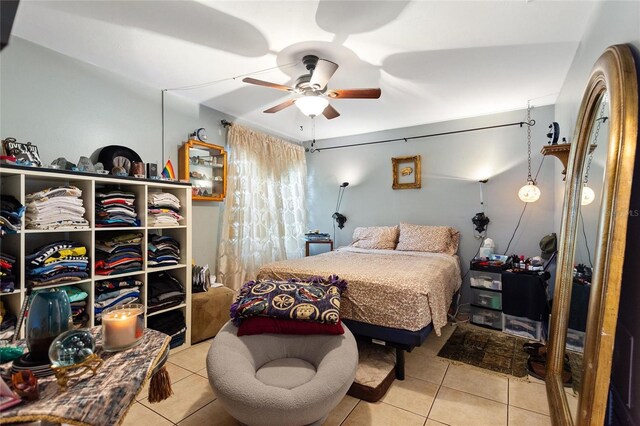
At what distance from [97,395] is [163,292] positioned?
2029mm

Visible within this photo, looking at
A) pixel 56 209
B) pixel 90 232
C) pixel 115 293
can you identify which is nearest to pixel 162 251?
pixel 115 293

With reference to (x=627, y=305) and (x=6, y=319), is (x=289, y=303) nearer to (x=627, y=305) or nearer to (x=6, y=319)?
(x=627, y=305)

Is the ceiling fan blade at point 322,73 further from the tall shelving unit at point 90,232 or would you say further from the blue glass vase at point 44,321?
the blue glass vase at point 44,321

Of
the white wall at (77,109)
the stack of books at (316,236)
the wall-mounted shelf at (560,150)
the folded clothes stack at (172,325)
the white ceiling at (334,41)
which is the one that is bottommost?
the folded clothes stack at (172,325)

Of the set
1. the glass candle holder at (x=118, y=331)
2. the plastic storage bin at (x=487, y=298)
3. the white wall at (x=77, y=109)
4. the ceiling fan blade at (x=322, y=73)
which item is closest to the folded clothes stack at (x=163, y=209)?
the white wall at (x=77, y=109)

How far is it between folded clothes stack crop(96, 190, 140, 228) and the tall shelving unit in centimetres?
6

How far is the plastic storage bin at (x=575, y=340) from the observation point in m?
1.32

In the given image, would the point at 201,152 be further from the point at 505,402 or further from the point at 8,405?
the point at 505,402

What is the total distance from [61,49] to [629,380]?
153 inches

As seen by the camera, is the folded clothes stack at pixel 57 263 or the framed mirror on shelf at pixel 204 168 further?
the framed mirror on shelf at pixel 204 168

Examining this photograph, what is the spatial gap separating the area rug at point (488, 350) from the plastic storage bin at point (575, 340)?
3.09ft

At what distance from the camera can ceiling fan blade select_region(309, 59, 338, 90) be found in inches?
81.7

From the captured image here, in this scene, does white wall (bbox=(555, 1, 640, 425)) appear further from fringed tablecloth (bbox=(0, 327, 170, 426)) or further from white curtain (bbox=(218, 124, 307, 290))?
white curtain (bbox=(218, 124, 307, 290))

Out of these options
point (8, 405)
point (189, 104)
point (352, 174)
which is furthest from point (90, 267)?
point (352, 174)
